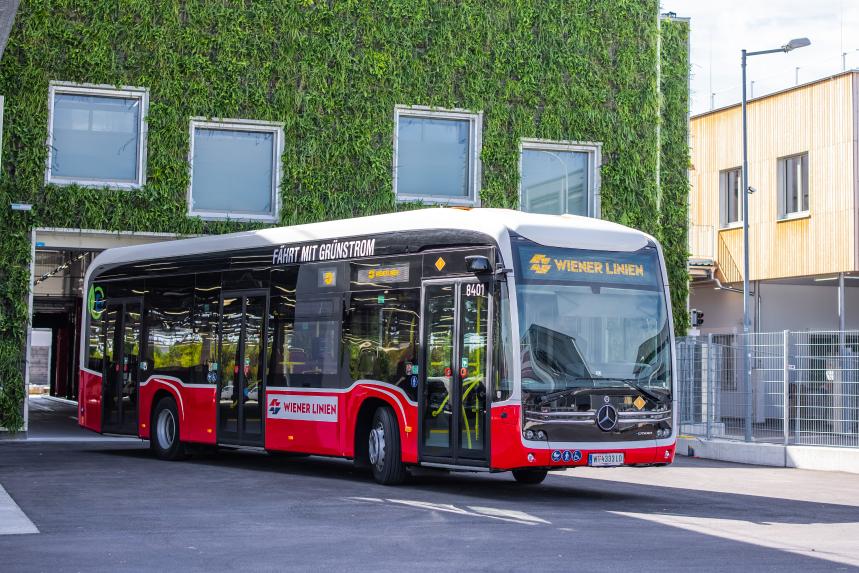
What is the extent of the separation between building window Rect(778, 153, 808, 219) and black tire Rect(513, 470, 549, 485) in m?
22.3

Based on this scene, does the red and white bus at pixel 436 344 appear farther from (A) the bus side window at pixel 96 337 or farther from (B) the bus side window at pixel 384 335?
(A) the bus side window at pixel 96 337

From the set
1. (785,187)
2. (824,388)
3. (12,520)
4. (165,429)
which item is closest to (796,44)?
(785,187)

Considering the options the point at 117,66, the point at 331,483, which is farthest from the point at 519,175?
the point at 331,483

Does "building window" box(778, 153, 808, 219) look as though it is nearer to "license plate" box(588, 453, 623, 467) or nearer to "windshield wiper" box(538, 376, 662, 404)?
"windshield wiper" box(538, 376, 662, 404)

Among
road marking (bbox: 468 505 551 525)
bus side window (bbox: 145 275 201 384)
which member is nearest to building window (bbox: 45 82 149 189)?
bus side window (bbox: 145 275 201 384)

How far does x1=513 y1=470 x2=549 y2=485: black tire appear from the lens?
670 inches

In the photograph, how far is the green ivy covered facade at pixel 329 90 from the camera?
25438 millimetres

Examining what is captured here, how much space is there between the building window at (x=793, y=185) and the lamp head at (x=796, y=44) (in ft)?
17.1

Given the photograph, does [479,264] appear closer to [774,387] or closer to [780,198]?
[774,387]

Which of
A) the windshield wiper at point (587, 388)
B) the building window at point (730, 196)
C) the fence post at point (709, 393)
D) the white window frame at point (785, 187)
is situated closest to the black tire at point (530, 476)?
the windshield wiper at point (587, 388)

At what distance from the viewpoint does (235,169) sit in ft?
87.3

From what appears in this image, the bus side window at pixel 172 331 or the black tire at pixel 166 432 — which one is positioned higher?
the bus side window at pixel 172 331

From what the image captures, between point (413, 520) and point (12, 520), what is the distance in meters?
3.50

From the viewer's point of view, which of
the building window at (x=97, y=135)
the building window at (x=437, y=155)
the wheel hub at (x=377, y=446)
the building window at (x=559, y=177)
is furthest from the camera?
the building window at (x=559, y=177)
